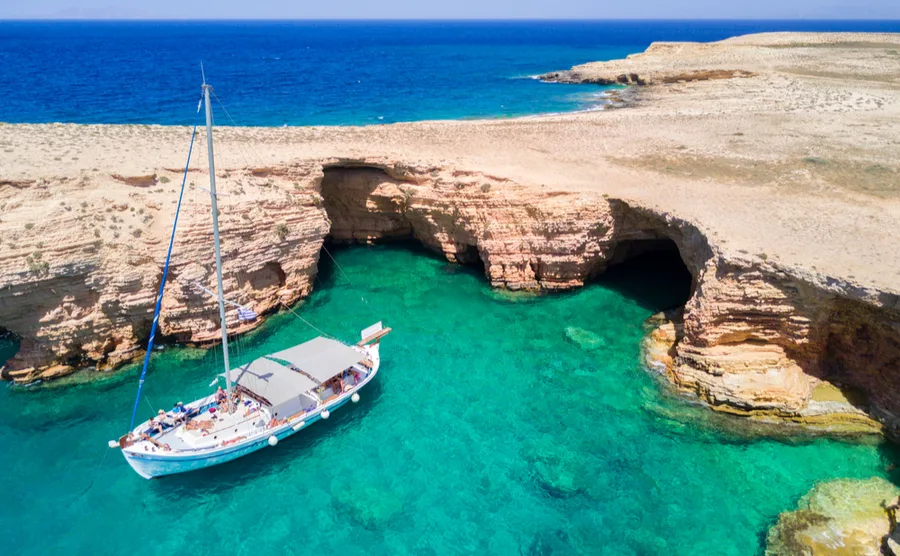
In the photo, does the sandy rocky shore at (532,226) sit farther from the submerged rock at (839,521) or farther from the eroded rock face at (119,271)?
the submerged rock at (839,521)

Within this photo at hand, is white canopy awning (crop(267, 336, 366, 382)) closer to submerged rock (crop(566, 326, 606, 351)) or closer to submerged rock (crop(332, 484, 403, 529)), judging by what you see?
submerged rock (crop(332, 484, 403, 529))

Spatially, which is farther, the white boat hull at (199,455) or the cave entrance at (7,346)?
the cave entrance at (7,346)

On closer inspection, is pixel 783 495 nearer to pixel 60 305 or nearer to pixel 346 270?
pixel 346 270

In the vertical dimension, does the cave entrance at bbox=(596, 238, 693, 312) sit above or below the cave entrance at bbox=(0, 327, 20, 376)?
above

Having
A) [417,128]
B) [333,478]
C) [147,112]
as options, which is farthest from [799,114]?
[147,112]

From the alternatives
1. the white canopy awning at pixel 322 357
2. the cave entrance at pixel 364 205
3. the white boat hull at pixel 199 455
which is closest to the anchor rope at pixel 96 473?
the white boat hull at pixel 199 455

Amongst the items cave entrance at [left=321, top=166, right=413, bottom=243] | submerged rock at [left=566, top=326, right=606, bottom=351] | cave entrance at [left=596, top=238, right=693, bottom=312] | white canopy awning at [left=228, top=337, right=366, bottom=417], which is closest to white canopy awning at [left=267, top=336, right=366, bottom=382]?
white canopy awning at [left=228, top=337, right=366, bottom=417]
